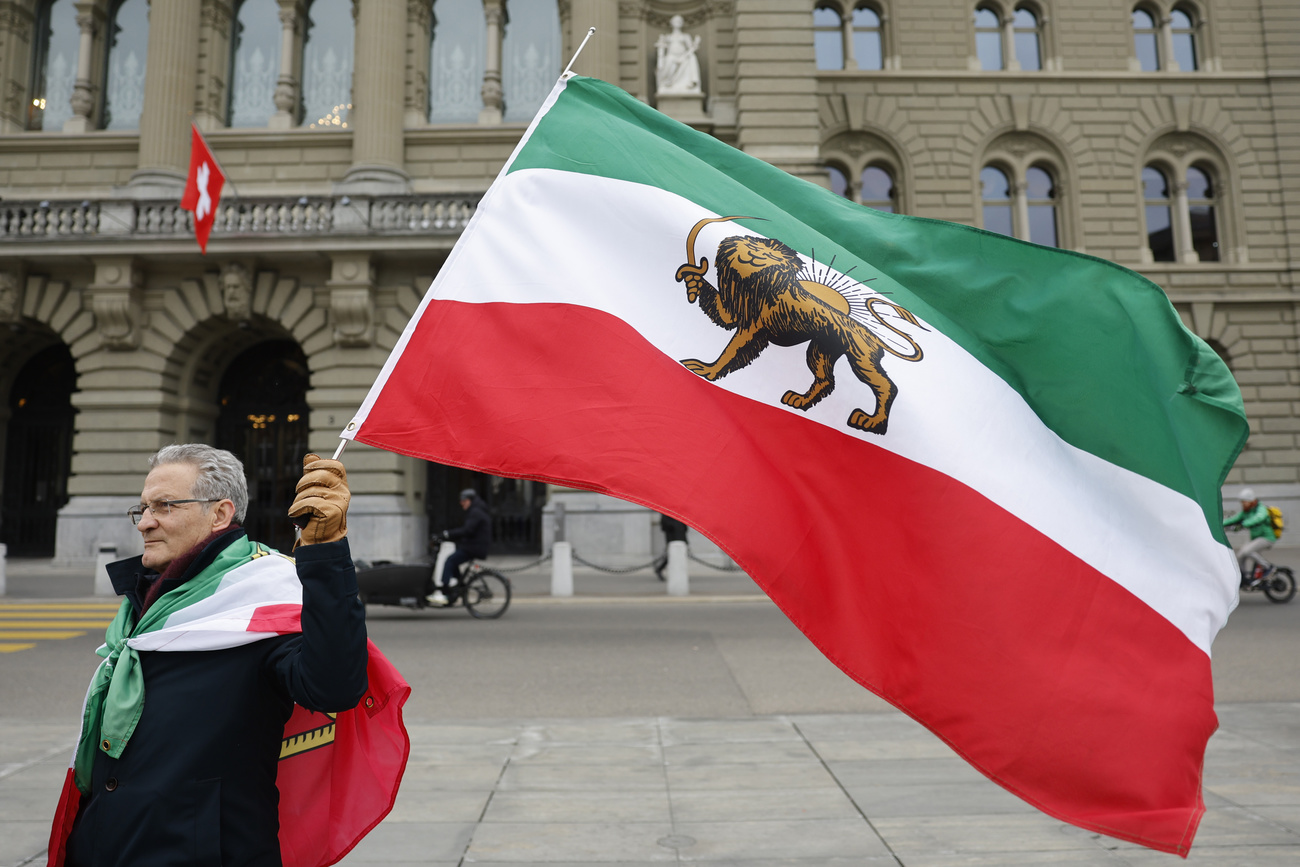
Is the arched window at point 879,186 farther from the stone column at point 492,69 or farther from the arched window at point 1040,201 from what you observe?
the stone column at point 492,69

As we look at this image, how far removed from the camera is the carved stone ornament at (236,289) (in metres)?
20.7

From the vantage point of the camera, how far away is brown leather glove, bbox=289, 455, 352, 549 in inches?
78.9

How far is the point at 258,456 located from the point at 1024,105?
2254 cm

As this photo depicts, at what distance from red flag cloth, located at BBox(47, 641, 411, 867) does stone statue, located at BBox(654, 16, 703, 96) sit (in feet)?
70.3

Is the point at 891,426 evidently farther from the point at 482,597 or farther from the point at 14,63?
the point at 14,63

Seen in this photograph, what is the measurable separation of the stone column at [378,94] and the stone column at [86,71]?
7243mm

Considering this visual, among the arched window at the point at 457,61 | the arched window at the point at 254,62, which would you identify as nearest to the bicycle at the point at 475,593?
the arched window at the point at 457,61

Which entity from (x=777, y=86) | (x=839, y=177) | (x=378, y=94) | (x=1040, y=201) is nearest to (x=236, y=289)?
(x=378, y=94)

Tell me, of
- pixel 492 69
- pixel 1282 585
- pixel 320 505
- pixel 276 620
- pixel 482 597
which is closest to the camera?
pixel 320 505

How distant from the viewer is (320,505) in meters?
2.01

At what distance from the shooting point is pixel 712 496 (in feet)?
8.98

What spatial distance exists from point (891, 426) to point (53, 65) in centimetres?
2849

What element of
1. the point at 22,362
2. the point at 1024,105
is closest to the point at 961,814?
the point at 1024,105

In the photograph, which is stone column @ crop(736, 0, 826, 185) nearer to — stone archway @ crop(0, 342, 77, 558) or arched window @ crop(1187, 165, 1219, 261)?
arched window @ crop(1187, 165, 1219, 261)
